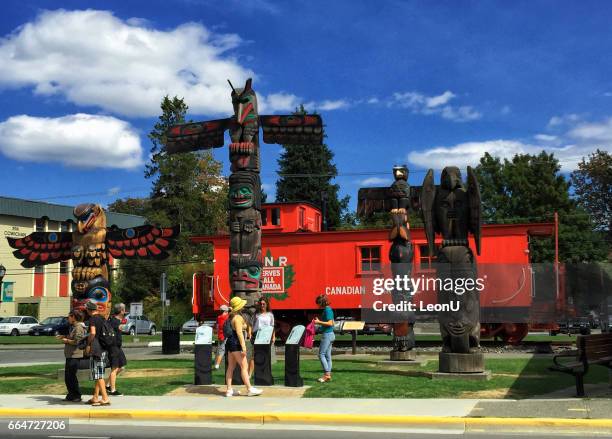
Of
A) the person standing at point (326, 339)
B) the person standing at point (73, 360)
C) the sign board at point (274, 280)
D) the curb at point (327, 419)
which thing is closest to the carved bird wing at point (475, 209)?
the person standing at point (326, 339)

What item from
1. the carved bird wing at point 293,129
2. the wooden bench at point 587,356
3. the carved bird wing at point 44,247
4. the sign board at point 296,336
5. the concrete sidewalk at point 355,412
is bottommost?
the concrete sidewalk at point 355,412

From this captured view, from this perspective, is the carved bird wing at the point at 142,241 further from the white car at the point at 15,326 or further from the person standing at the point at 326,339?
the white car at the point at 15,326

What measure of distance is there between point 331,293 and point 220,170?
3924 cm

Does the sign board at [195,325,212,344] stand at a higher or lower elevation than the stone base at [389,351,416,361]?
higher

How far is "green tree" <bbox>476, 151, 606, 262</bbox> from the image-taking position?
5478 centimetres

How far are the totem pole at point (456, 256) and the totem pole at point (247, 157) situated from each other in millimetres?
4550

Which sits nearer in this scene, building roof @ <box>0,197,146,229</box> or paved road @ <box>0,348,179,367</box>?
paved road @ <box>0,348,179,367</box>

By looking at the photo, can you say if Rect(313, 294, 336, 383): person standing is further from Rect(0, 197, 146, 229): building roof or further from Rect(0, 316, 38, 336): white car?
Answer: Rect(0, 197, 146, 229): building roof

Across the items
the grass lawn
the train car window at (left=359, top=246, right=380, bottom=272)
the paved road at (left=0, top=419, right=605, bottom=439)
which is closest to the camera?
the paved road at (left=0, top=419, right=605, bottom=439)

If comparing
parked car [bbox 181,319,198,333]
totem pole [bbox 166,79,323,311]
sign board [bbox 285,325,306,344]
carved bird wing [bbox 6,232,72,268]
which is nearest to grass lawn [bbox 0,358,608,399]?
sign board [bbox 285,325,306,344]

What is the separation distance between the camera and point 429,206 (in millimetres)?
14859

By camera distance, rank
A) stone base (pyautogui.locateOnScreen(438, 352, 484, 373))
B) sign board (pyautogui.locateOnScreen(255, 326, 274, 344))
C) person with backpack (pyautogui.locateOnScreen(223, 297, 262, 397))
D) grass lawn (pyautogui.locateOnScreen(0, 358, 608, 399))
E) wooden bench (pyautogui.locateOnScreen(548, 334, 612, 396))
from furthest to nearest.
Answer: stone base (pyautogui.locateOnScreen(438, 352, 484, 373)) → sign board (pyautogui.locateOnScreen(255, 326, 274, 344)) → grass lawn (pyautogui.locateOnScreen(0, 358, 608, 399)) → person with backpack (pyautogui.locateOnScreen(223, 297, 262, 397)) → wooden bench (pyautogui.locateOnScreen(548, 334, 612, 396))

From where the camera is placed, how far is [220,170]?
213 feet

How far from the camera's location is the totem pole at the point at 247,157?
16.8 meters
